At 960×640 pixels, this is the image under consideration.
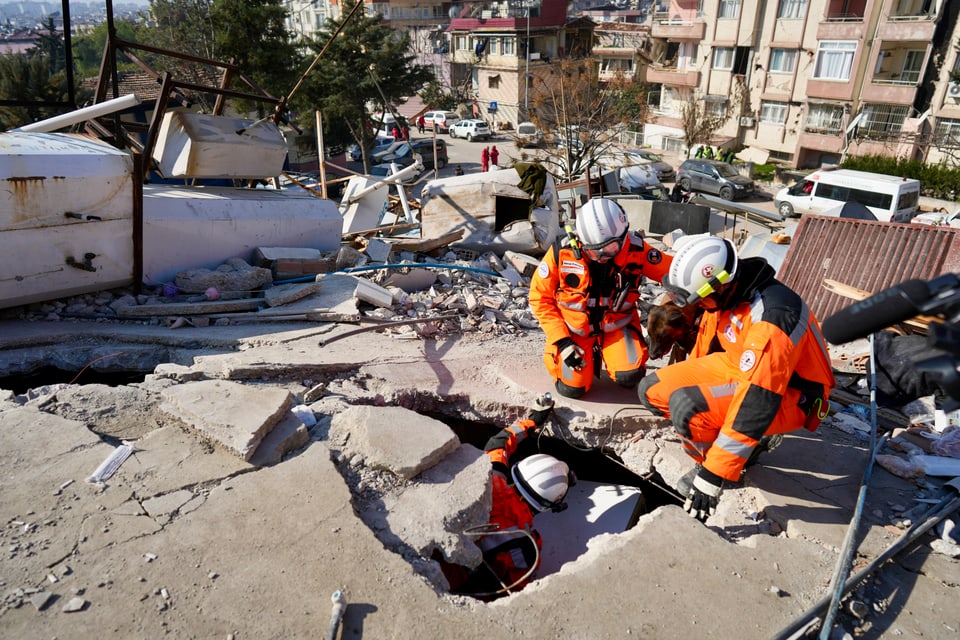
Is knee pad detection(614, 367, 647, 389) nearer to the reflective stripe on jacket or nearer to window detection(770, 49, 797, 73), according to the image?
the reflective stripe on jacket

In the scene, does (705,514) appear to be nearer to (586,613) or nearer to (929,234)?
(586,613)

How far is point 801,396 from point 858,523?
754mm

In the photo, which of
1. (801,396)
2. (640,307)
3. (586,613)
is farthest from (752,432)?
(640,307)

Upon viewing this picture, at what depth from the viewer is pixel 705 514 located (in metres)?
3.75

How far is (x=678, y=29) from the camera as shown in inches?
1151

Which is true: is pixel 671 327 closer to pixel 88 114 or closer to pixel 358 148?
pixel 88 114

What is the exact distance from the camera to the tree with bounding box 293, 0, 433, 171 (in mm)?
23453

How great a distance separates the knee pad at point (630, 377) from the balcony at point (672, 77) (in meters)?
28.5

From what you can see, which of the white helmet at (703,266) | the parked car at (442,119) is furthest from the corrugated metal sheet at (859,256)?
the parked car at (442,119)

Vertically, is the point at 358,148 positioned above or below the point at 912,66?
below

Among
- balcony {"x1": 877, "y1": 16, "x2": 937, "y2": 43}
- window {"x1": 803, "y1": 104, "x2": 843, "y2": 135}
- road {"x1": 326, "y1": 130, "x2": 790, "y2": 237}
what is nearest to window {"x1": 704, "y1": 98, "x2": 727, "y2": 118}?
road {"x1": 326, "y1": 130, "x2": 790, "y2": 237}

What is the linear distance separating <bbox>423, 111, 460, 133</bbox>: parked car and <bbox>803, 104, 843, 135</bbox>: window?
18.3 meters

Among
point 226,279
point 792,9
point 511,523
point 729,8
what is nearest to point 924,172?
point 792,9

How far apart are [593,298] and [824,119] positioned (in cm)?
2543
